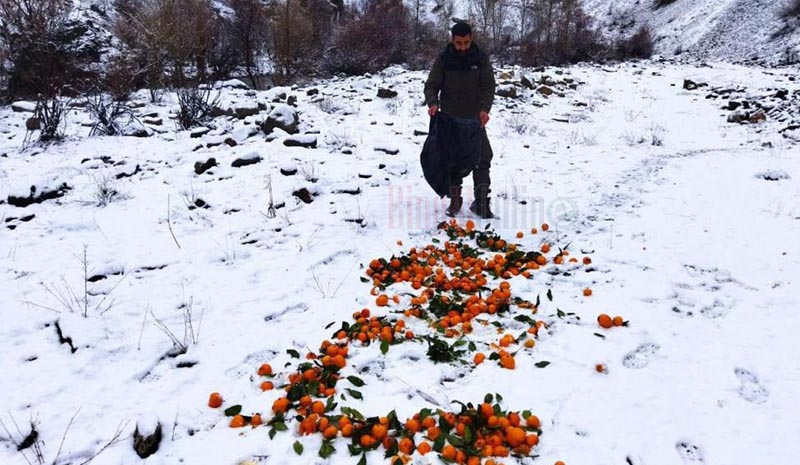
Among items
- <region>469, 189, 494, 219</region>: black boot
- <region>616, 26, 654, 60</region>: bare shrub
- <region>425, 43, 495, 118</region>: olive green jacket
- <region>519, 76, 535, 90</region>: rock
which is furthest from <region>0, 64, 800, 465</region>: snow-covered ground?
<region>616, 26, 654, 60</region>: bare shrub

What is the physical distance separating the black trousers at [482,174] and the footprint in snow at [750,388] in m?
3.18

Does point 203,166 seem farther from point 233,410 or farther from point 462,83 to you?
point 233,410

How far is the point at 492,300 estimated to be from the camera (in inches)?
144

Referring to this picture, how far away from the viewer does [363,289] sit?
4012 millimetres

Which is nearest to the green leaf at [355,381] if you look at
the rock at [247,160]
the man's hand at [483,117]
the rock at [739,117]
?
the man's hand at [483,117]

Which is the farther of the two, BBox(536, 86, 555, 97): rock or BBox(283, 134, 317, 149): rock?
BBox(536, 86, 555, 97): rock

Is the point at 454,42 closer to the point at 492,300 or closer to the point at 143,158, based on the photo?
the point at 492,300

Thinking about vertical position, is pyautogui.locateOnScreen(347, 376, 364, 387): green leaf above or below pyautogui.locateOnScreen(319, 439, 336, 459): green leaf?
above

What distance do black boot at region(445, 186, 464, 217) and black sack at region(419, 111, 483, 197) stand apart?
148 millimetres

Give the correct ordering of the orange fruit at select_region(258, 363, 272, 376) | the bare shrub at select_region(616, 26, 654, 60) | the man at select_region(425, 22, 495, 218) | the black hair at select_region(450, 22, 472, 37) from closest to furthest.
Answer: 1. the orange fruit at select_region(258, 363, 272, 376)
2. the black hair at select_region(450, 22, 472, 37)
3. the man at select_region(425, 22, 495, 218)
4. the bare shrub at select_region(616, 26, 654, 60)

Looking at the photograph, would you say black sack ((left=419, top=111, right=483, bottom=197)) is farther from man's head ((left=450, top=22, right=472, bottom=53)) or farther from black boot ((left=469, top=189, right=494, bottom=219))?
man's head ((left=450, top=22, right=472, bottom=53))

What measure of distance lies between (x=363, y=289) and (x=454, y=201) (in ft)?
6.68

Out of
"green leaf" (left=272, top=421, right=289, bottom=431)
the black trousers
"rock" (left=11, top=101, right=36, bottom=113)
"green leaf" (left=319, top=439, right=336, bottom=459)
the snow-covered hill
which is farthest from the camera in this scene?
the snow-covered hill

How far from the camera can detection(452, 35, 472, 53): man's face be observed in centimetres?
481
